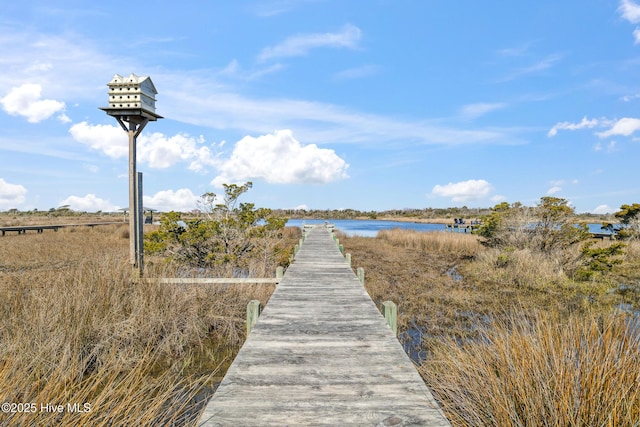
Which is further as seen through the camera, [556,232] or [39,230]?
[39,230]

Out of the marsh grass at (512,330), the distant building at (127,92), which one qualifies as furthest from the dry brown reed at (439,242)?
the distant building at (127,92)

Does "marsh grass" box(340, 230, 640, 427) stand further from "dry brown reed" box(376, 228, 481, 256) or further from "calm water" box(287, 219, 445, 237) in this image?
"calm water" box(287, 219, 445, 237)

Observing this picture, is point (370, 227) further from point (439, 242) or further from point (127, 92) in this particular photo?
point (127, 92)

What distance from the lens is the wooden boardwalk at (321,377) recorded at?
2.23m

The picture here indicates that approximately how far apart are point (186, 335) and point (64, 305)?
6.01 feet

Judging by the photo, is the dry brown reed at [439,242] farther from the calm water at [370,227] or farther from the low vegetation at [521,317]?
the calm water at [370,227]

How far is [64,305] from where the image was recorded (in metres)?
5.07

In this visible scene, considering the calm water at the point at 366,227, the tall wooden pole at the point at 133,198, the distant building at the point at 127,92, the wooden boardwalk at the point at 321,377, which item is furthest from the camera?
the calm water at the point at 366,227

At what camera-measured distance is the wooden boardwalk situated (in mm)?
2230

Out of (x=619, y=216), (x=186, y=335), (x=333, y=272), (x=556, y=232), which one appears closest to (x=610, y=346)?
(x=333, y=272)

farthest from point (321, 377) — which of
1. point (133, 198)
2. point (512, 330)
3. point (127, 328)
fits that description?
point (133, 198)

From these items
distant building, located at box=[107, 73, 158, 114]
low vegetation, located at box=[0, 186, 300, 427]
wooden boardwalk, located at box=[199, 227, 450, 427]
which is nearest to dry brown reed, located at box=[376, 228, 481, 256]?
low vegetation, located at box=[0, 186, 300, 427]

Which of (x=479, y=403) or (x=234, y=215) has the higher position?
(x=234, y=215)

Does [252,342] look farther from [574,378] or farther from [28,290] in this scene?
[28,290]
